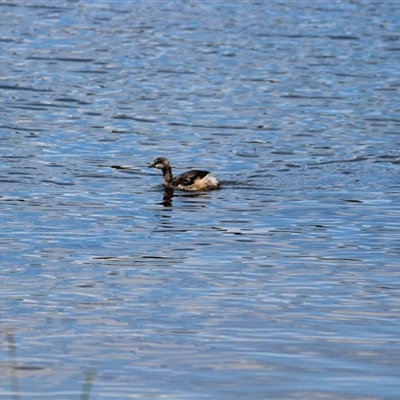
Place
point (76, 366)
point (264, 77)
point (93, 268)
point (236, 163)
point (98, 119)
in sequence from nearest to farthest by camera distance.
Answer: point (76, 366) < point (93, 268) < point (236, 163) < point (98, 119) < point (264, 77)

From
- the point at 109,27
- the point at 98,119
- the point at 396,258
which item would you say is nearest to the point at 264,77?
the point at 98,119

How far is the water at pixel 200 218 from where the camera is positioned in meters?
9.47

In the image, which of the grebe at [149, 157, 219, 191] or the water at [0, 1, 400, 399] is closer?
the water at [0, 1, 400, 399]

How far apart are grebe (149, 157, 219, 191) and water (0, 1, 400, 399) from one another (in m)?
0.23

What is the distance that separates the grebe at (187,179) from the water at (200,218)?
0.23 metres

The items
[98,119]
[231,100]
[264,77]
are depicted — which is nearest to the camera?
[98,119]

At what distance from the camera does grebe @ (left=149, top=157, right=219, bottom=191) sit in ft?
57.9

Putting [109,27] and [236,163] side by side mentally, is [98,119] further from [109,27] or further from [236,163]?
[109,27]

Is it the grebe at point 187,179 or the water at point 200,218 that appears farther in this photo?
the grebe at point 187,179

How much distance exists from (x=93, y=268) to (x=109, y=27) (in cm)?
2468

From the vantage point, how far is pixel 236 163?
19812 millimetres

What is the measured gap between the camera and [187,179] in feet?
59.1

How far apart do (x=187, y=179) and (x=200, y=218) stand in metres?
2.39

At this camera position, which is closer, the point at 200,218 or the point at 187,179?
the point at 200,218
